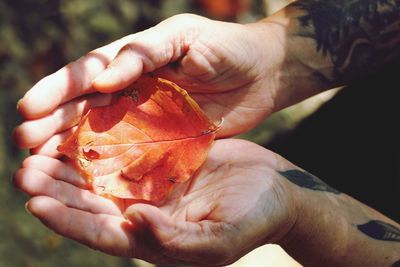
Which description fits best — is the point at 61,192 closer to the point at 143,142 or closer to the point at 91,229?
the point at 91,229

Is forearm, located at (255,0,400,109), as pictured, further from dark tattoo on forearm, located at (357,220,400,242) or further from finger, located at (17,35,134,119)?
finger, located at (17,35,134,119)

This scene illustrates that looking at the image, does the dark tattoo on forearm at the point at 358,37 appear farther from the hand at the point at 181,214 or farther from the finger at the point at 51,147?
the finger at the point at 51,147

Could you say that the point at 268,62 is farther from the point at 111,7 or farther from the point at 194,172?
the point at 111,7

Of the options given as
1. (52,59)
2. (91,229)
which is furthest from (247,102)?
(52,59)

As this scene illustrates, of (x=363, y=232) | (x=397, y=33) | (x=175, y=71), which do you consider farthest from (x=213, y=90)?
(x=397, y=33)

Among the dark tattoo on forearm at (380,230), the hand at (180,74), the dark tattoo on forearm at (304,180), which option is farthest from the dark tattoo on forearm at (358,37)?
the dark tattoo on forearm at (380,230)
